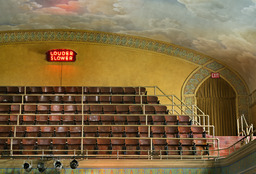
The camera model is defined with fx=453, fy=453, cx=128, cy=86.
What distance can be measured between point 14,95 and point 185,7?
4.72 m

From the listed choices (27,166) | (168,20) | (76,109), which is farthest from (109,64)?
(27,166)

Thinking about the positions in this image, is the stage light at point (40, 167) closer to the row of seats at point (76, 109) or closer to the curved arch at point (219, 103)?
the row of seats at point (76, 109)

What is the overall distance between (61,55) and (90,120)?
11.4 feet

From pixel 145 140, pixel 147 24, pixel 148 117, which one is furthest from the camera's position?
pixel 147 24

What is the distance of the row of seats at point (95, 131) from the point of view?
375 inches

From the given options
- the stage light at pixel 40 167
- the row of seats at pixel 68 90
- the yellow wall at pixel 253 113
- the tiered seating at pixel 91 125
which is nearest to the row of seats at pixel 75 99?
the tiered seating at pixel 91 125

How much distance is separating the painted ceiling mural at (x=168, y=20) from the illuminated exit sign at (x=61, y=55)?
701 millimetres

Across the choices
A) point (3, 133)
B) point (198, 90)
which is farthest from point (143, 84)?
point (3, 133)

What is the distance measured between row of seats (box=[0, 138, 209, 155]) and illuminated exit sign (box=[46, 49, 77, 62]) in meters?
4.06

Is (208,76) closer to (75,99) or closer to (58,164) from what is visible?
(75,99)

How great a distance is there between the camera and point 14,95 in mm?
11281

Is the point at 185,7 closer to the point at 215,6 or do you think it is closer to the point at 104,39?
the point at 215,6

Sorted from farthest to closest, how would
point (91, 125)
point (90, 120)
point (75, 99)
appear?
point (75, 99) < point (90, 120) < point (91, 125)

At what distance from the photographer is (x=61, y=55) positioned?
13.0m
